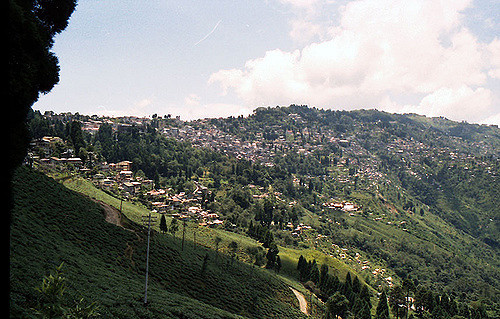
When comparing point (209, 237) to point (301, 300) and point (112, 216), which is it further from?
point (112, 216)

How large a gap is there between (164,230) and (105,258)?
4034cm

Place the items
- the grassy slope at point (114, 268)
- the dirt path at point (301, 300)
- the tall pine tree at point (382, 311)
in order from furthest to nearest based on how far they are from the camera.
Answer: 1. the tall pine tree at point (382, 311)
2. the dirt path at point (301, 300)
3. the grassy slope at point (114, 268)

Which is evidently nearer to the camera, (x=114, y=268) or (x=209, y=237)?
(x=114, y=268)

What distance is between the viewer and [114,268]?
1791 inches

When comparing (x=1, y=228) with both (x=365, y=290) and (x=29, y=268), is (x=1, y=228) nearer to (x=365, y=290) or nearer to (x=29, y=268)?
(x=29, y=268)

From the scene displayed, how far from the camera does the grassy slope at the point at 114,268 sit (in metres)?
28.8

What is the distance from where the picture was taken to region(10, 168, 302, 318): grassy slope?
28844mm

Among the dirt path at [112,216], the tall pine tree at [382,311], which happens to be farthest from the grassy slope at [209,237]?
the tall pine tree at [382,311]

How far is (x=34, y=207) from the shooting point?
1940 inches

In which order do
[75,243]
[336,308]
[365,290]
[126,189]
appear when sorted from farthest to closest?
[126,189] → [365,290] → [336,308] → [75,243]

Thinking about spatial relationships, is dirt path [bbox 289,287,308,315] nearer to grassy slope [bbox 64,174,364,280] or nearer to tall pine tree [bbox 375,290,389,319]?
grassy slope [bbox 64,174,364,280]

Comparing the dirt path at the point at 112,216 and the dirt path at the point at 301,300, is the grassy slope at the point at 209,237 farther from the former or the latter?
the dirt path at the point at 301,300

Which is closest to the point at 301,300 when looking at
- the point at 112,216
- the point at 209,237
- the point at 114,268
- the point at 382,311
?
the point at 382,311

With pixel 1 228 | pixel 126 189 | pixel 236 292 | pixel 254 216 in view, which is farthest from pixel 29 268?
pixel 254 216
